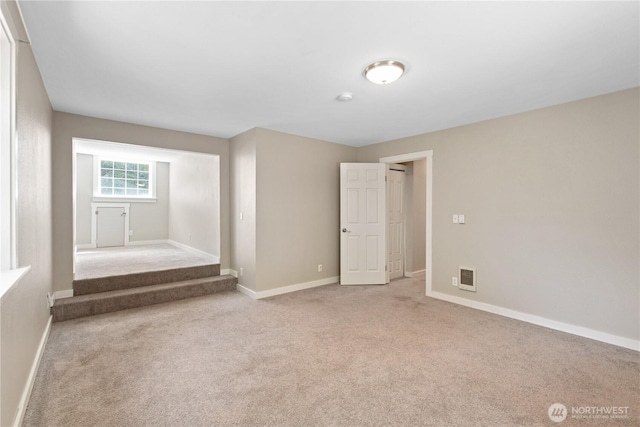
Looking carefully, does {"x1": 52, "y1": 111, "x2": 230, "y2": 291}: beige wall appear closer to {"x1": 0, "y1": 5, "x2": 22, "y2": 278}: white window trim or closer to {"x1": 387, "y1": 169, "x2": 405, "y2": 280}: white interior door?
{"x1": 0, "y1": 5, "x2": 22, "y2": 278}: white window trim

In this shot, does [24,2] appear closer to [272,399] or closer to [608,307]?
[272,399]

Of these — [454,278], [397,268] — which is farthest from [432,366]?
[397,268]

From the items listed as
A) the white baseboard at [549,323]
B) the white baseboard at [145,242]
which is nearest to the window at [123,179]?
the white baseboard at [145,242]

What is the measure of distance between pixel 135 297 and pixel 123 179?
Result: 459 cm

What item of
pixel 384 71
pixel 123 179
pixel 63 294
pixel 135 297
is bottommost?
pixel 135 297

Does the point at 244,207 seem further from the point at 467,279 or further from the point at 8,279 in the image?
the point at 467,279

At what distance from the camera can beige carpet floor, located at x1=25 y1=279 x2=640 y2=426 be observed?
1837mm

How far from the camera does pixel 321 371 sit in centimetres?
231

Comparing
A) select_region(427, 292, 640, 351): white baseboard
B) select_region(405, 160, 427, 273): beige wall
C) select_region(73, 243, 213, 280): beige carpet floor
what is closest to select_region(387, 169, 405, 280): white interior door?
select_region(405, 160, 427, 273): beige wall

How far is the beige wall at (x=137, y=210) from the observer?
6.57 metres

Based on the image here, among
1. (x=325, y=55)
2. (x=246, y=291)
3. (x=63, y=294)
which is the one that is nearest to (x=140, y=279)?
(x=63, y=294)

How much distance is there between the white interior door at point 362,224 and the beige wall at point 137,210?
5241 millimetres

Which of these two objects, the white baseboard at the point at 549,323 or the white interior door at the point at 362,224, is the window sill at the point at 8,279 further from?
the white baseboard at the point at 549,323

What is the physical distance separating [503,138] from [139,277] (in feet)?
17.0
